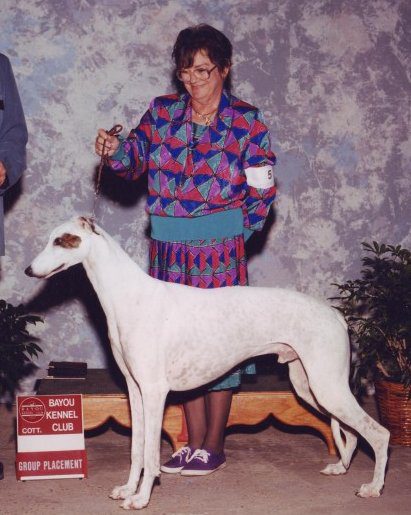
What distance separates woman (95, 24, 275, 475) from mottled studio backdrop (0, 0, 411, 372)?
48.2 inches

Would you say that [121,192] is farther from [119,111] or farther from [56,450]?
[56,450]

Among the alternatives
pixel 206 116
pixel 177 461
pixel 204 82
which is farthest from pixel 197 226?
pixel 177 461

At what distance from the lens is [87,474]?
3812 mm

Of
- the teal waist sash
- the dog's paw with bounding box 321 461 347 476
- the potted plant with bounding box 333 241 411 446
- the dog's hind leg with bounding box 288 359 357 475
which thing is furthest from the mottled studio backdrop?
the dog's paw with bounding box 321 461 347 476

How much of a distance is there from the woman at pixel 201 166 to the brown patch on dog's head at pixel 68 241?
1.57ft

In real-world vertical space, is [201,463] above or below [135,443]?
below

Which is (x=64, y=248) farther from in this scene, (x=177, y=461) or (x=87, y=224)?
(x=177, y=461)

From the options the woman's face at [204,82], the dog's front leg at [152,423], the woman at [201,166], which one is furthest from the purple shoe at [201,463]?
the woman's face at [204,82]

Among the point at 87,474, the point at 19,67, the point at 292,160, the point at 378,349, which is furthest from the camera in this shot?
the point at 292,160

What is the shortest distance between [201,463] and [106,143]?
5.33 ft

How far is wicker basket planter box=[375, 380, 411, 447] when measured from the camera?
435cm

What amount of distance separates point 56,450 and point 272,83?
8.79 feet

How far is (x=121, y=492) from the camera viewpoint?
3453 mm

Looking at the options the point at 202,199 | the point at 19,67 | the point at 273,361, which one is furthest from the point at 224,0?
the point at 273,361
